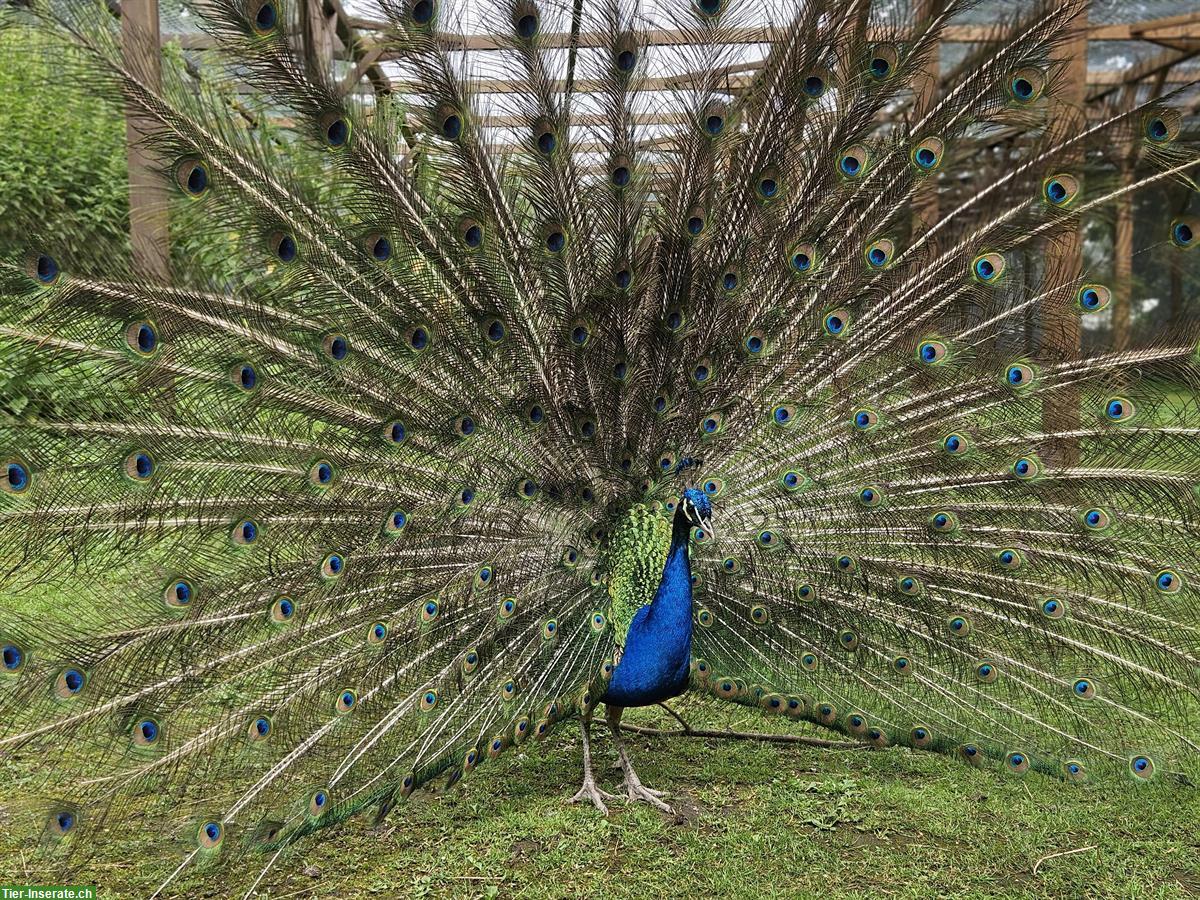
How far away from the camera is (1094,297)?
10.2ft

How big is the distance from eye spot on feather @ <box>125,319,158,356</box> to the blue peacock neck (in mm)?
1670

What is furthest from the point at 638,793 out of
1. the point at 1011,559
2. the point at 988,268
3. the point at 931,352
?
the point at 988,268

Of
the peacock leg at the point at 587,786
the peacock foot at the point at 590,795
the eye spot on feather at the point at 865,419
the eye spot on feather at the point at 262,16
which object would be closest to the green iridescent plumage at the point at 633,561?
the peacock leg at the point at 587,786

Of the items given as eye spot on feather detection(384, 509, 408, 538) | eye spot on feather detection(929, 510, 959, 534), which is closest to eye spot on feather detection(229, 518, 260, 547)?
eye spot on feather detection(384, 509, 408, 538)

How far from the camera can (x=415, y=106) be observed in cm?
259

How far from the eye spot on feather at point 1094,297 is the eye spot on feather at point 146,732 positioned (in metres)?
3.24

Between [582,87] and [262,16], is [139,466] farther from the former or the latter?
[582,87]

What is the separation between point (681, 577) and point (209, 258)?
76.5 inches

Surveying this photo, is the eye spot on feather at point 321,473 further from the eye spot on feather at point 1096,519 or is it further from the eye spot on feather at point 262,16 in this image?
the eye spot on feather at point 1096,519

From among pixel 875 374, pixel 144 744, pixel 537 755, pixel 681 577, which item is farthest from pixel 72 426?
pixel 875 374

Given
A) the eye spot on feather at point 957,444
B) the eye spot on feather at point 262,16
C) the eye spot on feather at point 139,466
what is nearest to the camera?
the eye spot on feather at point 262,16

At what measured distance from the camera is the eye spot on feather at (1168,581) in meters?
3.06

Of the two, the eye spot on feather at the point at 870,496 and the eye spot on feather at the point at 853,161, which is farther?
the eye spot on feather at the point at 870,496

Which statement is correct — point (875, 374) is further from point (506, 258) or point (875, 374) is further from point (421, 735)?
point (421, 735)
